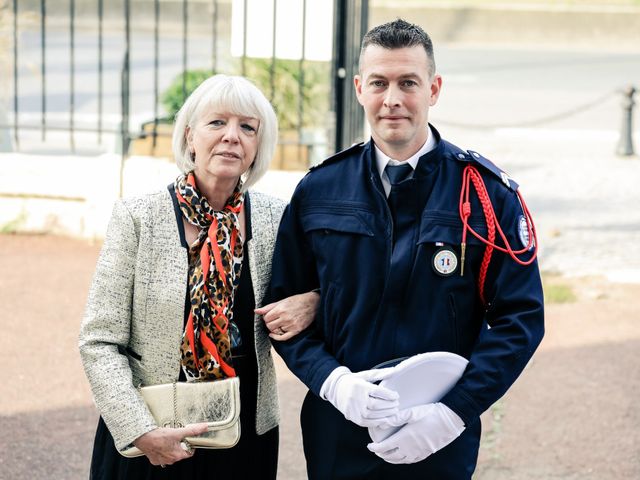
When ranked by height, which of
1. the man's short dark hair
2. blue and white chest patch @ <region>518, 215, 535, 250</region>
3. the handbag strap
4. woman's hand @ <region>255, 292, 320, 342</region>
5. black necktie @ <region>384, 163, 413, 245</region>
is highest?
the man's short dark hair

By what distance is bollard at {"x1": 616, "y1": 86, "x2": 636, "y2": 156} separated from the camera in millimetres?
12086

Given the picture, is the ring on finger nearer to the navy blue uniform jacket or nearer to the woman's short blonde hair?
the navy blue uniform jacket

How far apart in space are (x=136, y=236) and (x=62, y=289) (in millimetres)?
4280

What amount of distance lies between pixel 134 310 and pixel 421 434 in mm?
883

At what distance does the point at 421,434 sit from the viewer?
2.87m

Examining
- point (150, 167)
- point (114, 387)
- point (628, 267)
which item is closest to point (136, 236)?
point (114, 387)

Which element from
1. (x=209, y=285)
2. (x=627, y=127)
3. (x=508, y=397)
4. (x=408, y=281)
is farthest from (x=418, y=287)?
(x=627, y=127)

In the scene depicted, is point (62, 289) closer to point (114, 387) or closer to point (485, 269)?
point (114, 387)

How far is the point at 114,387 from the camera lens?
3076mm

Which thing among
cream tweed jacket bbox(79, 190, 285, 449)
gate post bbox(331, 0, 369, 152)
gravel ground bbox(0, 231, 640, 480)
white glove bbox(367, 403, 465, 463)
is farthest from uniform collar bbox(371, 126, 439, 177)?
gate post bbox(331, 0, 369, 152)

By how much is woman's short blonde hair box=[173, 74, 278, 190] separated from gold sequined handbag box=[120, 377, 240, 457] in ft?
1.98

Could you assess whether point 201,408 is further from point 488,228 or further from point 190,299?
point 488,228

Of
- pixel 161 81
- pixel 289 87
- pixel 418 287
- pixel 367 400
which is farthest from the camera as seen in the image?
pixel 161 81

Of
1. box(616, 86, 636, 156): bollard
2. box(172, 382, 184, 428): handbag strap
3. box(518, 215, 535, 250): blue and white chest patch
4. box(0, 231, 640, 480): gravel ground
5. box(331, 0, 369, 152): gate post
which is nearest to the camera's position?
box(518, 215, 535, 250): blue and white chest patch
